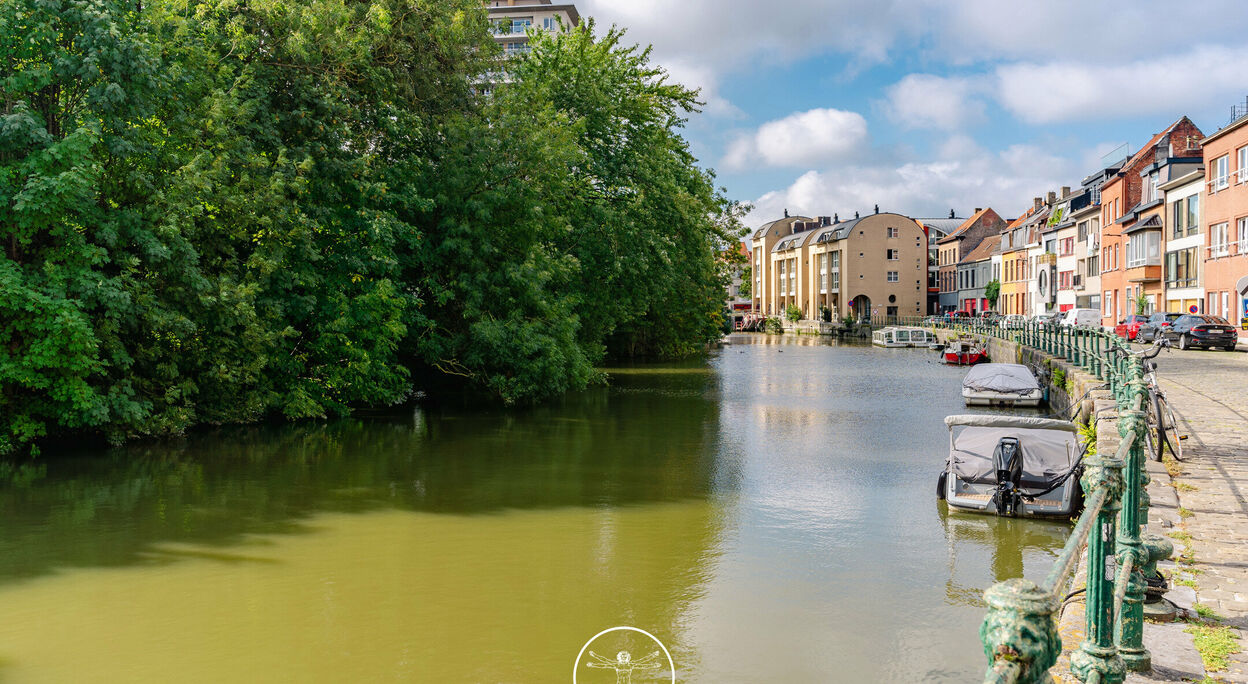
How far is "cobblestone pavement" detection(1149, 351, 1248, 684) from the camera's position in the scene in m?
6.23

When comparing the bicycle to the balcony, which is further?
the balcony

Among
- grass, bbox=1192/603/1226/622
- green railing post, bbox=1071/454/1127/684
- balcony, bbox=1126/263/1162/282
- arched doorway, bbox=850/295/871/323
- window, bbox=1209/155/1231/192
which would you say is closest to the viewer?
green railing post, bbox=1071/454/1127/684

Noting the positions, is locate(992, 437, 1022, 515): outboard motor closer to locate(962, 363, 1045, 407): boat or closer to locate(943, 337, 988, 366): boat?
locate(962, 363, 1045, 407): boat

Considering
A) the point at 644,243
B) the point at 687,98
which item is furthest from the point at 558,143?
the point at 687,98

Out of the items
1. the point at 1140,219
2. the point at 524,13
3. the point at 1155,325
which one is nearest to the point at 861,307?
the point at 524,13

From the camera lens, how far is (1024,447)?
14148 mm

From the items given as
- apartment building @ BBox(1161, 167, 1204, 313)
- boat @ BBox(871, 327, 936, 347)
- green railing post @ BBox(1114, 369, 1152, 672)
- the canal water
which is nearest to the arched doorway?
boat @ BBox(871, 327, 936, 347)

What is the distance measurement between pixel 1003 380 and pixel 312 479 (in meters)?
20.2

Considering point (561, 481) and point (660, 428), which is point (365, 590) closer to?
point (561, 481)

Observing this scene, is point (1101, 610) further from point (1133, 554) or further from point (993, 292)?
point (993, 292)

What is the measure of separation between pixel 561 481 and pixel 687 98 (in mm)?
27198

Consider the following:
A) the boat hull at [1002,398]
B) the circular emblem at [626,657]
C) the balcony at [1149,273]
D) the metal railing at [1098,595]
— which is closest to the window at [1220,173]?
the balcony at [1149,273]

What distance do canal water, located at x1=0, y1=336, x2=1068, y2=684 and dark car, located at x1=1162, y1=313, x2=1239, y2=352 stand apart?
19469mm

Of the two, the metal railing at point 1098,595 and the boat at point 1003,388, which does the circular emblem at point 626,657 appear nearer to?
the metal railing at point 1098,595
